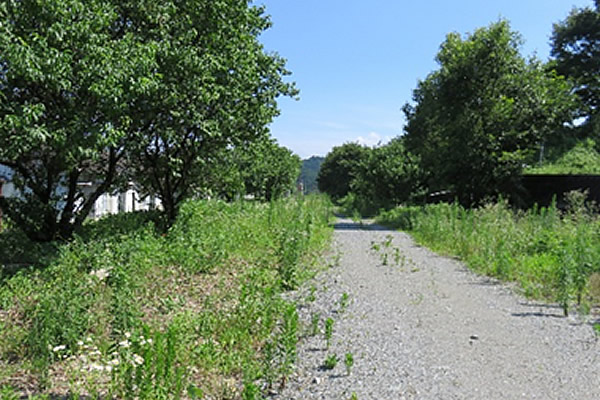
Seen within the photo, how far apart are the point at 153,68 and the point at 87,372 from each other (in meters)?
4.66

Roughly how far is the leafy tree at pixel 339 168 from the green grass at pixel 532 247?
43.3 m

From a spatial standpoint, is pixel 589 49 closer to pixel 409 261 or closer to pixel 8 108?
pixel 409 261

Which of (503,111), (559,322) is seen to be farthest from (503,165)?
(559,322)

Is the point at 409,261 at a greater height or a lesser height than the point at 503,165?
lesser

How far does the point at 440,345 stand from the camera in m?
4.41

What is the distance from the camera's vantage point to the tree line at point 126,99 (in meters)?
5.46

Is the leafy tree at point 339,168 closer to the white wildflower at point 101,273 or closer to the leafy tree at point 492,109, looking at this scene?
the leafy tree at point 492,109

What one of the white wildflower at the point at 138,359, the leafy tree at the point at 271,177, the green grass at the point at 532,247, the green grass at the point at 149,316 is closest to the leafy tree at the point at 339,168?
the leafy tree at the point at 271,177

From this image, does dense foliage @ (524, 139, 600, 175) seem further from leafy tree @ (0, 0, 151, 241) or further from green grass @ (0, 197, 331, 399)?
leafy tree @ (0, 0, 151, 241)

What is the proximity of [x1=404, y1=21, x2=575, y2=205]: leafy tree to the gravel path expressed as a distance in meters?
10.7

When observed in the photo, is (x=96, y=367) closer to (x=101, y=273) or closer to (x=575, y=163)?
(x=101, y=273)

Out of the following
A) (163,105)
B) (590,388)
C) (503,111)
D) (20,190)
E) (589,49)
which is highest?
(589,49)

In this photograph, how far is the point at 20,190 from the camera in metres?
8.05

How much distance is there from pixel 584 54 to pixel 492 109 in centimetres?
1994
